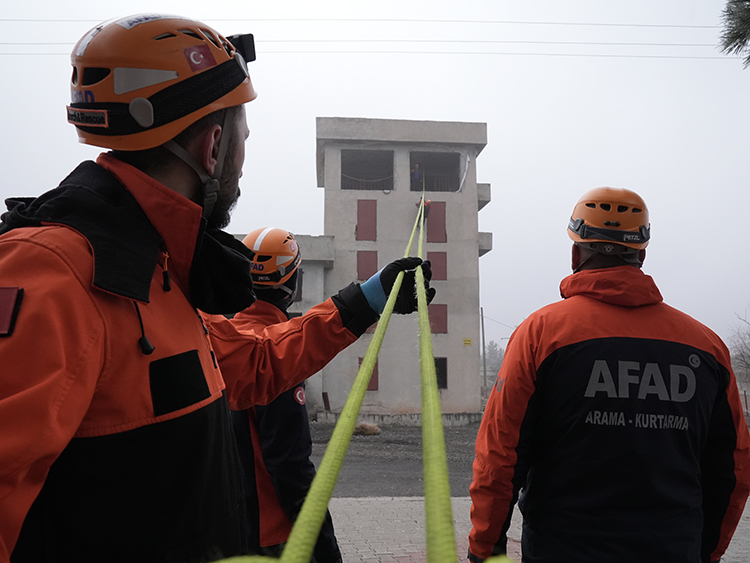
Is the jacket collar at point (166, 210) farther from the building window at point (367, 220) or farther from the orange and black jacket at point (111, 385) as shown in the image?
the building window at point (367, 220)

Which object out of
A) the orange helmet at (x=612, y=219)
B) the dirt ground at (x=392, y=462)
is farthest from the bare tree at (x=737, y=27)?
the dirt ground at (x=392, y=462)

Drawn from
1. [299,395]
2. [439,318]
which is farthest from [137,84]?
[439,318]

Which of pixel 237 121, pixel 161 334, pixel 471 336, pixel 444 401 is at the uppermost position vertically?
pixel 237 121

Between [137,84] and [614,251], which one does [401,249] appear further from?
[137,84]

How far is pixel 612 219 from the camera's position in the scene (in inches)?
104

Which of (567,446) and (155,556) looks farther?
(567,446)

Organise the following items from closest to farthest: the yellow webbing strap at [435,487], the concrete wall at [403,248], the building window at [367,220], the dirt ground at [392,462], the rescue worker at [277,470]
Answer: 1. the yellow webbing strap at [435,487]
2. the rescue worker at [277,470]
3. the dirt ground at [392,462]
4. the concrete wall at [403,248]
5. the building window at [367,220]

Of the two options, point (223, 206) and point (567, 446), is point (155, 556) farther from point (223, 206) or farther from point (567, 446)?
point (567, 446)

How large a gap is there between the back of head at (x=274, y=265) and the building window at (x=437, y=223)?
20.5m

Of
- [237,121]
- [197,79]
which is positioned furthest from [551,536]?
[197,79]

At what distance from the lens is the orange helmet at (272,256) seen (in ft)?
12.0

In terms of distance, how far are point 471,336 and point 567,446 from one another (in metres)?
21.9

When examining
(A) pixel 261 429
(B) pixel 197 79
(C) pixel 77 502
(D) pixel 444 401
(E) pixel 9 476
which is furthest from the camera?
(D) pixel 444 401

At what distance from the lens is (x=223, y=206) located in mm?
1827
